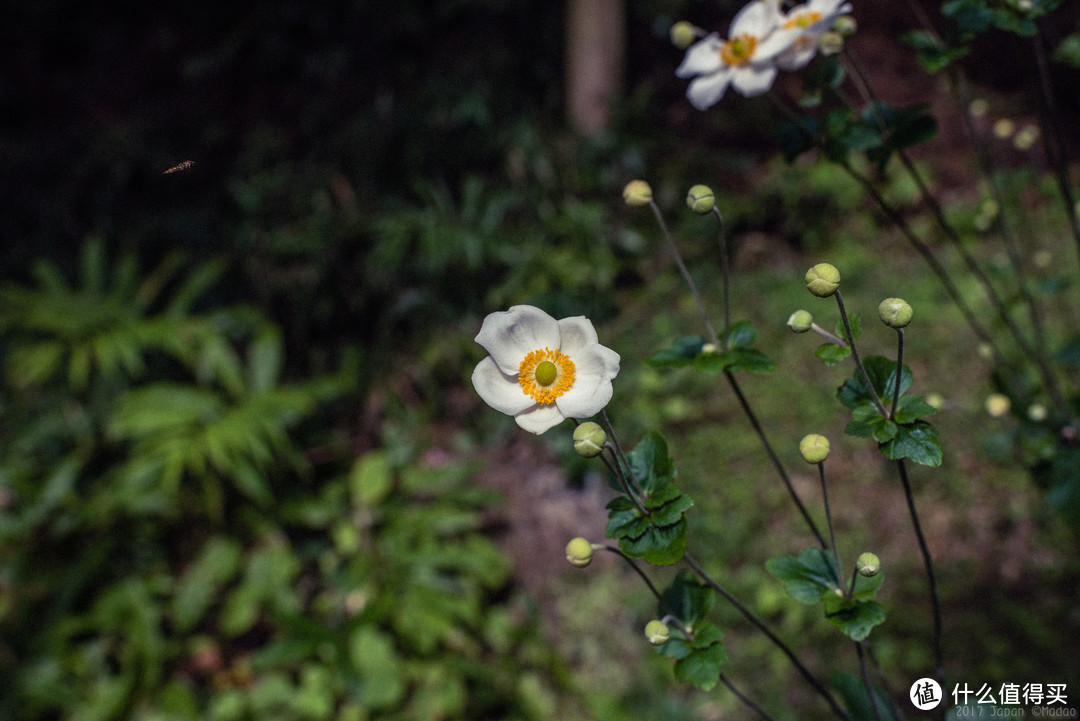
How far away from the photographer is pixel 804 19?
3.18 feet

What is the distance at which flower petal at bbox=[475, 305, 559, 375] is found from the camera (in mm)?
790

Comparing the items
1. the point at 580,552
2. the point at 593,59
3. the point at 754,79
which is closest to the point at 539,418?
the point at 580,552

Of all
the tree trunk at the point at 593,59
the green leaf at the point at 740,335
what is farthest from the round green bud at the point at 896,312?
the tree trunk at the point at 593,59

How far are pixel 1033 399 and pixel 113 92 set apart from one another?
632 centimetres

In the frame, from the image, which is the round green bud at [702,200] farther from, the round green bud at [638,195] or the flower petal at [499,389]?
the flower petal at [499,389]

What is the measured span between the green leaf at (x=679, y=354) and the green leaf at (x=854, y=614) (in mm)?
339

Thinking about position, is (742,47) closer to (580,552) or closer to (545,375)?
(545,375)

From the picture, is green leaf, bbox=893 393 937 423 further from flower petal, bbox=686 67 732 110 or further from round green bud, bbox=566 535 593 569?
flower petal, bbox=686 67 732 110

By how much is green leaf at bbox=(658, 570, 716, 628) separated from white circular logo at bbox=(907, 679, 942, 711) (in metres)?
0.37

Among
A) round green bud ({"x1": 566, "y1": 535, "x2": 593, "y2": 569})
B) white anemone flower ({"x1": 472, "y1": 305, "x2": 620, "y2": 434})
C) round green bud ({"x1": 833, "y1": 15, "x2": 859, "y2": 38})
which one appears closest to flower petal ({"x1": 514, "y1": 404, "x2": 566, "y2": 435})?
white anemone flower ({"x1": 472, "y1": 305, "x2": 620, "y2": 434})

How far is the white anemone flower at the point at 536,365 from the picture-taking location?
77 centimetres

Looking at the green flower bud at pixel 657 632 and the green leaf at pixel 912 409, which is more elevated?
the green leaf at pixel 912 409

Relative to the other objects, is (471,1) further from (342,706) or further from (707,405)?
(342,706)

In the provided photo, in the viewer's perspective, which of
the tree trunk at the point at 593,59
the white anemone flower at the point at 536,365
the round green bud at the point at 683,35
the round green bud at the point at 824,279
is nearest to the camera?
the round green bud at the point at 824,279
